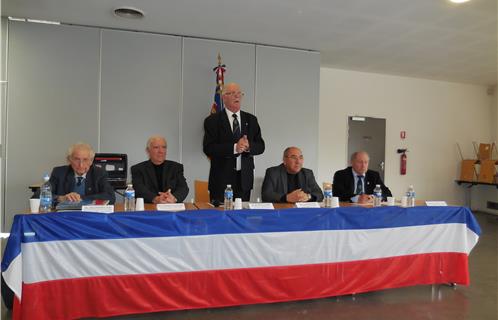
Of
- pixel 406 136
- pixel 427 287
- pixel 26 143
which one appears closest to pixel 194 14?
pixel 26 143

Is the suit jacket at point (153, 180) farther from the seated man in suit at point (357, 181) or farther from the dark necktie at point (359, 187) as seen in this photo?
the dark necktie at point (359, 187)

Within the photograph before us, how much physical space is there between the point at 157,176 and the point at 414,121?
577 centimetres

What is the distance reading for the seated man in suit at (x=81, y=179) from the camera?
2920mm

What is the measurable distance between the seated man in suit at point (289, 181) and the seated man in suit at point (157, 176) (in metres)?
0.75

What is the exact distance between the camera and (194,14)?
4.19 meters

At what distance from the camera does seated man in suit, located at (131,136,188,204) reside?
10.6 ft

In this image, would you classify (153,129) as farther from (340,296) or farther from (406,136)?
(406,136)

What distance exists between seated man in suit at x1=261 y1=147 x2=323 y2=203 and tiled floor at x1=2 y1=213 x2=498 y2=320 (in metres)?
0.90

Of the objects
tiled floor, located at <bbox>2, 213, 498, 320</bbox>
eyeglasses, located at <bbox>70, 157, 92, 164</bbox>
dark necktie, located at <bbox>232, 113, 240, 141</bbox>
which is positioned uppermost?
dark necktie, located at <bbox>232, 113, 240, 141</bbox>

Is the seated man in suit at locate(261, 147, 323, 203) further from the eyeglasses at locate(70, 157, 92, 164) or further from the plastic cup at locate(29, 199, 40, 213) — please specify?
the plastic cup at locate(29, 199, 40, 213)

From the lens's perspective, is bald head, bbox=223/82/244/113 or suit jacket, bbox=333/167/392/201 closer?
bald head, bbox=223/82/244/113

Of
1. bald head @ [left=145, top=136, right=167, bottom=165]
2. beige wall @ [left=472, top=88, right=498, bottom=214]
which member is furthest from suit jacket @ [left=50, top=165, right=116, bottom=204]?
beige wall @ [left=472, top=88, right=498, bottom=214]

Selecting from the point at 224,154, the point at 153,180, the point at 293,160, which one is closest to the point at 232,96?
the point at 224,154

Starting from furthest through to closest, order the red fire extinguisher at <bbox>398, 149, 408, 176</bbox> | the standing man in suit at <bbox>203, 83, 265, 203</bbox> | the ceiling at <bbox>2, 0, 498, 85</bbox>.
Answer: the red fire extinguisher at <bbox>398, 149, 408, 176</bbox>
the ceiling at <bbox>2, 0, 498, 85</bbox>
the standing man in suit at <bbox>203, 83, 265, 203</bbox>
